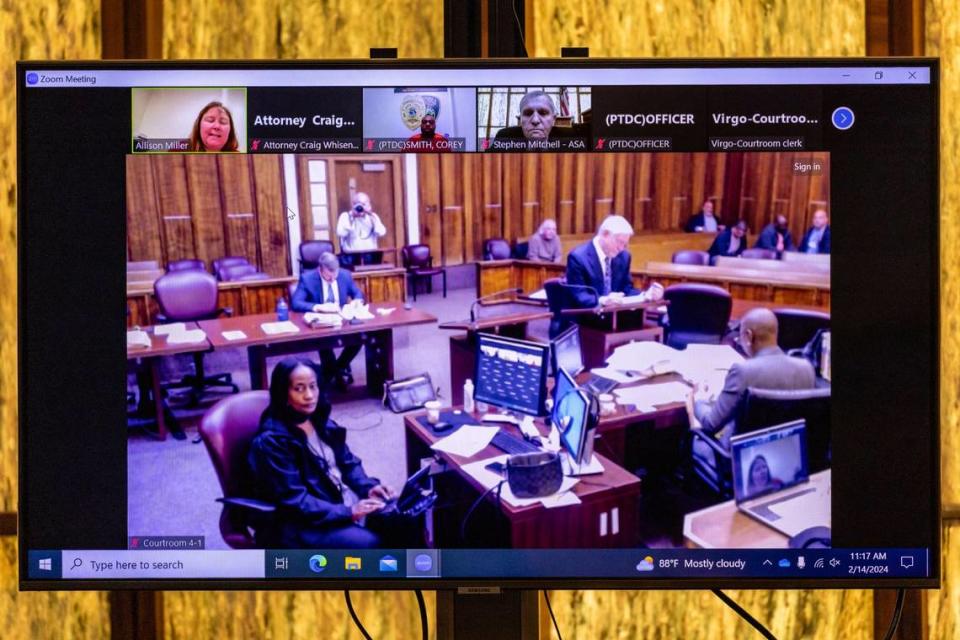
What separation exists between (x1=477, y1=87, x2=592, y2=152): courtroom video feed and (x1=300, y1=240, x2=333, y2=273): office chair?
38cm

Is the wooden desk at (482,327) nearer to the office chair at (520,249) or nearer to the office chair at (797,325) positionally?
the office chair at (520,249)

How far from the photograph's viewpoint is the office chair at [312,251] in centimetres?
165

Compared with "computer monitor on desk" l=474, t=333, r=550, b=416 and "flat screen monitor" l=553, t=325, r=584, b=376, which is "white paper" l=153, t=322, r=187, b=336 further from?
"flat screen monitor" l=553, t=325, r=584, b=376

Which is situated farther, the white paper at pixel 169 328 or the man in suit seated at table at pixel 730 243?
the man in suit seated at table at pixel 730 243

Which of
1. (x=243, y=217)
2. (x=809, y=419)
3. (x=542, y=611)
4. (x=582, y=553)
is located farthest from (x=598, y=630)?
(x=243, y=217)

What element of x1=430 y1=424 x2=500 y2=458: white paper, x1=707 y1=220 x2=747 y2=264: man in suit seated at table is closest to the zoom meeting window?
x1=430 y1=424 x2=500 y2=458: white paper

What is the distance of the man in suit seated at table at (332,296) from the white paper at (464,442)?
0.23m

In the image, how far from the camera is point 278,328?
173 cm

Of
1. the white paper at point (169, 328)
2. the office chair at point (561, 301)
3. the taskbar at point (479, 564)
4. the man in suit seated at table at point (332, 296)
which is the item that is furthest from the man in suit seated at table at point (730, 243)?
the white paper at point (169, 328)

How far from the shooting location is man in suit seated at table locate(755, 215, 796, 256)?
5.39ft

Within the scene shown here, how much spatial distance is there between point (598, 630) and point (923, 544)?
3.73ft

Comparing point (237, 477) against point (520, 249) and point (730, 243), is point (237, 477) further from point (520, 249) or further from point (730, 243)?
point (730, 243)

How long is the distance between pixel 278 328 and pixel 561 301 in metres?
0.60

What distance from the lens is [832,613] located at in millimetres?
2518
